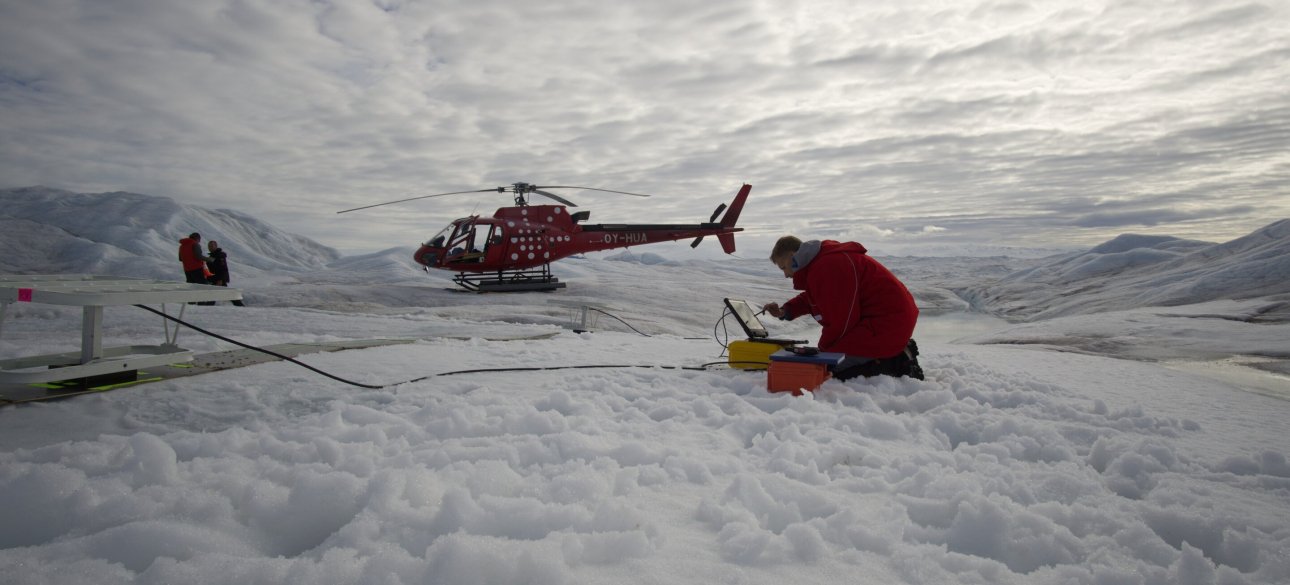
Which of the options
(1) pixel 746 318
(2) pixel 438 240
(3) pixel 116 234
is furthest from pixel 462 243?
(3) pixel 116 234

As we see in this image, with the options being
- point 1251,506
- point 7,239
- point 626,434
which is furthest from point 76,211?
point 1251,506

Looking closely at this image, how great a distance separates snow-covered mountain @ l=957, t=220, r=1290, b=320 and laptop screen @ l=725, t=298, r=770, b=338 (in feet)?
41.6

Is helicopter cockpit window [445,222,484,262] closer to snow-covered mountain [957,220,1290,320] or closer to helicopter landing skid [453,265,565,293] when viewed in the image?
helicopter landing skid [453,265,565,293]

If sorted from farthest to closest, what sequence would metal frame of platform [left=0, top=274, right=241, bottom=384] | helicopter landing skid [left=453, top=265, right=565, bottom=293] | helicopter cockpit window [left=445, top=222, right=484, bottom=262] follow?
helicopter landing skid [left=453, top=265, right=565, bottom=293] < helicopter cockpit window [left=445, top=222, right=484, bottom=262] < metal frame of platform [left=0, top=274, right=241, bottom=384]

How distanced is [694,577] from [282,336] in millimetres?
6100

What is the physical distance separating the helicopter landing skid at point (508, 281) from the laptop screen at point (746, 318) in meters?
12.0

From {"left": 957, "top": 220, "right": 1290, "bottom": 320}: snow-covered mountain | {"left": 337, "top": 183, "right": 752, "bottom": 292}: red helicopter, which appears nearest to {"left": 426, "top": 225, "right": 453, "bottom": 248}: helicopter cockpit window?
{"left": 337, "top": 183, "right": 752, "bottom": 292}: red helicopter

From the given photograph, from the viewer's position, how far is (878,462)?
2.71 metres

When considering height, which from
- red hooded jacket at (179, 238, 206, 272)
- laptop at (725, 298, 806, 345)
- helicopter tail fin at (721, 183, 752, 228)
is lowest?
laptop at (725, 298, 806, 345)

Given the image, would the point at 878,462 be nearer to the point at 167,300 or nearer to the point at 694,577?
the point at 694,577

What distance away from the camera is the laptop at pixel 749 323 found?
4801 mm

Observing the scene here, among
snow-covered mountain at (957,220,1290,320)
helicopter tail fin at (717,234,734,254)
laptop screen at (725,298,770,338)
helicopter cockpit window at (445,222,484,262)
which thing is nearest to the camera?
laptop screen at (725,298,770,338)

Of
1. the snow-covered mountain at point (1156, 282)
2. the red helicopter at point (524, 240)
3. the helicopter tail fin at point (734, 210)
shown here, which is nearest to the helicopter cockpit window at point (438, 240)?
the red helicopter at point (524, 240)

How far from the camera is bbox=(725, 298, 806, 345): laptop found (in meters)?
4.80
